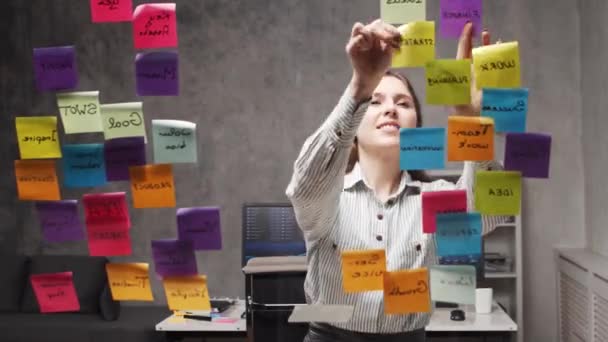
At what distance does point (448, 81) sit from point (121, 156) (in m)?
0.74

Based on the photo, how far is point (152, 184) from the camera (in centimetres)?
165

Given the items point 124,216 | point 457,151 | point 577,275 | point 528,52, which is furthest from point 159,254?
point 528,52

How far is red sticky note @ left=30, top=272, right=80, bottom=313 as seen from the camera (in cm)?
179

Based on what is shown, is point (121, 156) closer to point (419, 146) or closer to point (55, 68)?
point (55, 68)

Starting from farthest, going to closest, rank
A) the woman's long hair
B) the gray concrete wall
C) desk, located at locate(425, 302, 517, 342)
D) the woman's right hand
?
the gray concrete wall
desk, located at locate(425, 302, 517, 342)
the woman's long hair
the woman's right hand

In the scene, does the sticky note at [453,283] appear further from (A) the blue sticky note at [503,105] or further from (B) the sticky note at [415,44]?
(B) the sticky note at [415,44]

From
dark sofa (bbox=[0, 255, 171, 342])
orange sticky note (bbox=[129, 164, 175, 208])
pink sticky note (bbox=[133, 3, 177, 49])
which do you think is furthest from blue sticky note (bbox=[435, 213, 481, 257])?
dark sofa (bbox=[0, 255, 171, 342])

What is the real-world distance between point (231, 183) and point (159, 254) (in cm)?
384

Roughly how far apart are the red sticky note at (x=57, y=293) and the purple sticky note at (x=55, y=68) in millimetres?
462

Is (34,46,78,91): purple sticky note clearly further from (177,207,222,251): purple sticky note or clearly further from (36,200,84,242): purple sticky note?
(177,207,222,251): purple sticky note

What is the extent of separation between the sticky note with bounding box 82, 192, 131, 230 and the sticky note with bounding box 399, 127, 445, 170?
0.65 m

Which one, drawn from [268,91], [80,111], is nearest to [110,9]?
[80,111]

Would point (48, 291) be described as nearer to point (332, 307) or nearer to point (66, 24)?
point (332, 307)

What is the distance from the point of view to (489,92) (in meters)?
1.53
